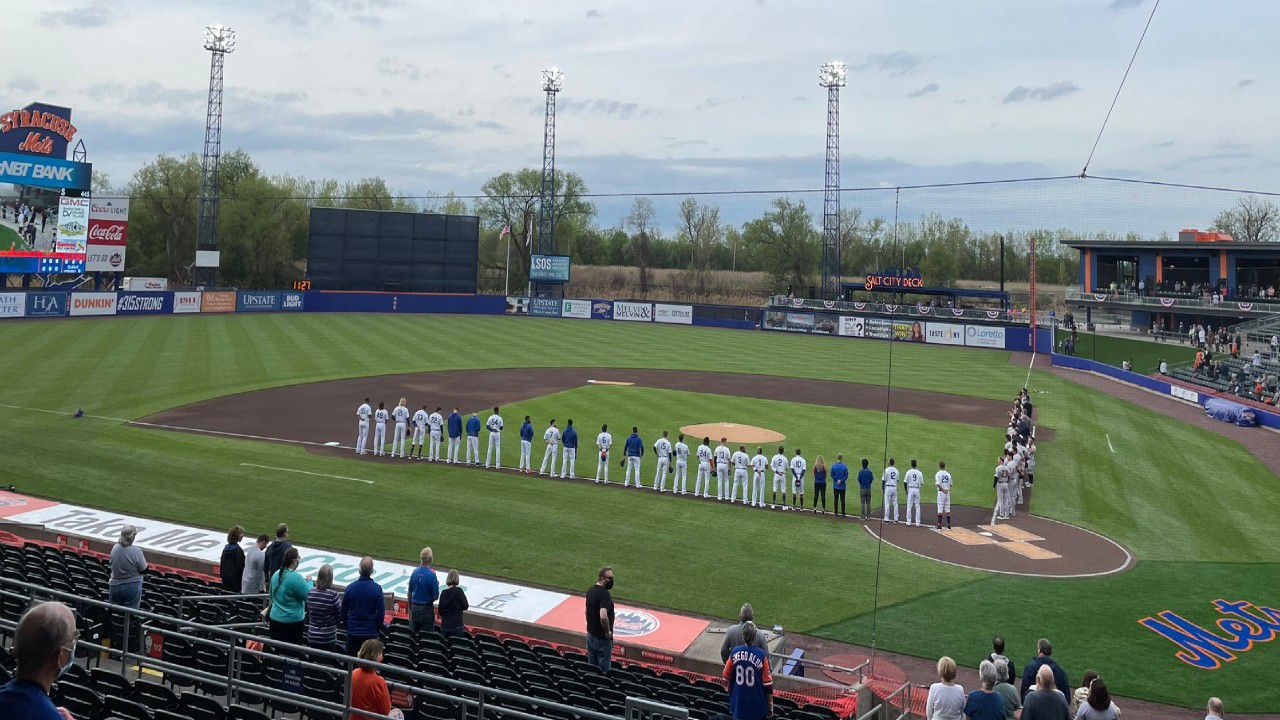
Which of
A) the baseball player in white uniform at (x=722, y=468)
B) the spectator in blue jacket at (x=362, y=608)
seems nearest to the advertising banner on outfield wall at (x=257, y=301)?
the baseball player in white uniform at (x=722, y=468)

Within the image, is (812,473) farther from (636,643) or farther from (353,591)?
(353,591)

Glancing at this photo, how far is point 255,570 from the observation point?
12.0m

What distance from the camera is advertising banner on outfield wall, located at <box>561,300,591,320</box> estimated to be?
2970 inches

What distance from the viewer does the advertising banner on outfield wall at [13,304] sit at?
52.8 m

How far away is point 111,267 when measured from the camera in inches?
2382

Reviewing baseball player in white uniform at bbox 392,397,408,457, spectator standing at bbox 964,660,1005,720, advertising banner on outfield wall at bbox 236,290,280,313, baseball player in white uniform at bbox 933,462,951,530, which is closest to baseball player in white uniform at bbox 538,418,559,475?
baseball player in white uniform at bbox 392,397,408,457

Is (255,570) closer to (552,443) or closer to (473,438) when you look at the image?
(552,443)

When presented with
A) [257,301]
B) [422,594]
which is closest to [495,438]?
[422,594]

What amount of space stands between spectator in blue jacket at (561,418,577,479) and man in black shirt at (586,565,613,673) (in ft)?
41.3

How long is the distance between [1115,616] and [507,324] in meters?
54.8

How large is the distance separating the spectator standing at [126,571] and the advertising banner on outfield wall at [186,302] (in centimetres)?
5828

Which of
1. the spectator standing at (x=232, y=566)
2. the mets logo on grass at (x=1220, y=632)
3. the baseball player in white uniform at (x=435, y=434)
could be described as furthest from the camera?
the baseball player in white uniform at (x=435, y=434)

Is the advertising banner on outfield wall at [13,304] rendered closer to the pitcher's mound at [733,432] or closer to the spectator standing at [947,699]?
the pitcher's mound at [733,432]

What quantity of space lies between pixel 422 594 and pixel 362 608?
1.52 metres
